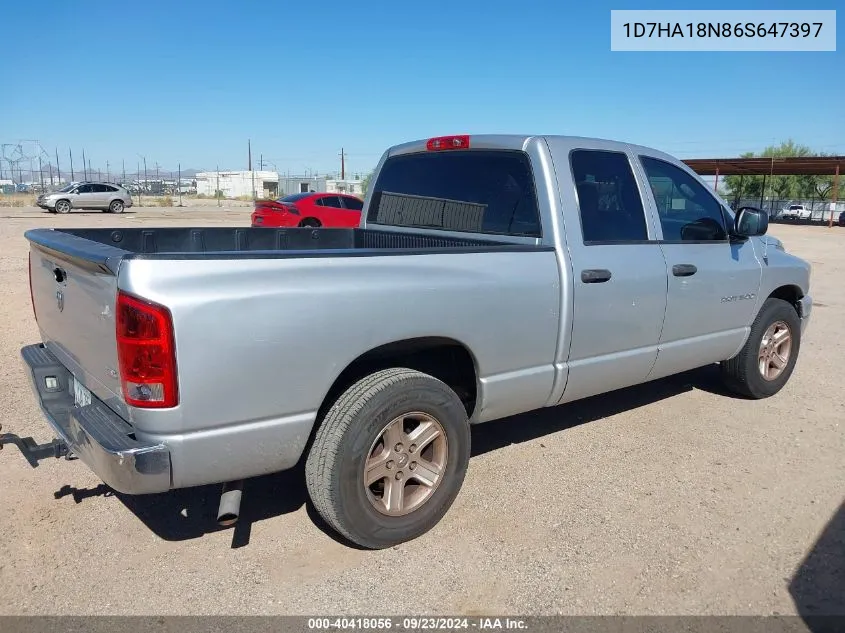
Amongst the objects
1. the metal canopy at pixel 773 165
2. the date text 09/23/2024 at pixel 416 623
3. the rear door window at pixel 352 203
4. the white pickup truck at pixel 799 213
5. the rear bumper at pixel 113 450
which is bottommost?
the date text 09/23/2024 at pixel 416 623

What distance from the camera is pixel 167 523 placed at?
347cm

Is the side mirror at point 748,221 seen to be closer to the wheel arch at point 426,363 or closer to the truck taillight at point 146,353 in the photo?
the wheel arch at point 426,363

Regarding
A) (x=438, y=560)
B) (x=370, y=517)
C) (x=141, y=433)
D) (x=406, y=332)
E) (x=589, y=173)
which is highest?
(x=589, y=173)

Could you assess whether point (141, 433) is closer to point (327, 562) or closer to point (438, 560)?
point (327, 562)

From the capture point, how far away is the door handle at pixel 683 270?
4.30 metres

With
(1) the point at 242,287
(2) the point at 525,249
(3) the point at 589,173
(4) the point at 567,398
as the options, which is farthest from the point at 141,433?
(3) the point at 589,173

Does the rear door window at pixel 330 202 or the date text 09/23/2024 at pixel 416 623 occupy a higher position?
the rear door window at pixel 330 202

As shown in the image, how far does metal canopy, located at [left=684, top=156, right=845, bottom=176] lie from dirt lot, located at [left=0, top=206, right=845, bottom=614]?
106 ft

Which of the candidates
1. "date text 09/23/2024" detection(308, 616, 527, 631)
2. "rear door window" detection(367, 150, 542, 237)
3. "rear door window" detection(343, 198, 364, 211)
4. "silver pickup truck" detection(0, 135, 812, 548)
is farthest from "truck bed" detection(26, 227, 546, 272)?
"rear door window" detection(343, 198, 364, 211)

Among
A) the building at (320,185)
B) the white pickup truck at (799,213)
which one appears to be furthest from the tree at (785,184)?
the building at (320,185)

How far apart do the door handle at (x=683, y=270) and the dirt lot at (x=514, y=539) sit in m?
1.17

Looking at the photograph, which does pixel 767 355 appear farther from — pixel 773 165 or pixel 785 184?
pixel 785 184

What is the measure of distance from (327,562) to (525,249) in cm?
184

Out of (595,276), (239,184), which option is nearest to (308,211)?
(595,276)
